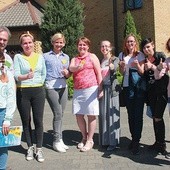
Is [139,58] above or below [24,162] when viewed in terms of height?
above

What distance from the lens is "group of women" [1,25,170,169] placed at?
5.28m

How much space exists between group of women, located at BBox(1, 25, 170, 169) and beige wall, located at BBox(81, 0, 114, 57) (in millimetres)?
11782

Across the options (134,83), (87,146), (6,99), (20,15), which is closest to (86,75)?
(134,83)

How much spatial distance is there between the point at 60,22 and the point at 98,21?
4.37 meters

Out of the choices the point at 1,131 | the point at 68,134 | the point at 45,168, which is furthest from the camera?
the point at 68,134

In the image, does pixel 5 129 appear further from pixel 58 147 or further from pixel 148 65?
pixel 148 65

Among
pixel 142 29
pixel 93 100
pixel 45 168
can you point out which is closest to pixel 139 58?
pixel 93 100

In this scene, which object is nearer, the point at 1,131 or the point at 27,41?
the point at 1,131

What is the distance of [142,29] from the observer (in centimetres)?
1538

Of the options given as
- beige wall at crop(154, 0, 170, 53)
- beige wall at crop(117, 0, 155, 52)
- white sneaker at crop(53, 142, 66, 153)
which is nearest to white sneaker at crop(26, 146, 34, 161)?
white sneaker at crop(53, 142, 66, 153)

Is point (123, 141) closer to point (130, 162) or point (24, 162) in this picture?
point (130, 162)

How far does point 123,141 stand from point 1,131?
10.4 feet

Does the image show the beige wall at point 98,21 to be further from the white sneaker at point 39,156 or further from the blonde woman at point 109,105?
the white sneaker at point 39,156

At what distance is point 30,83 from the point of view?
17.2ft
